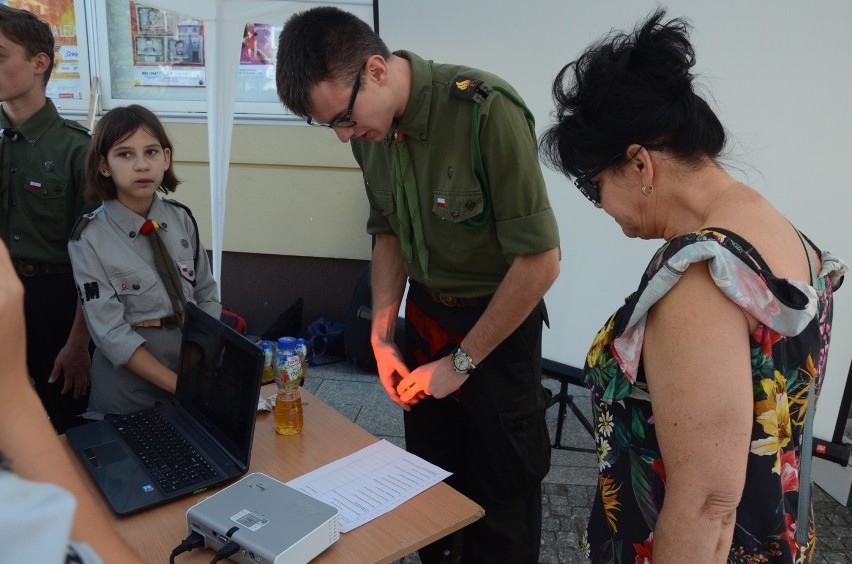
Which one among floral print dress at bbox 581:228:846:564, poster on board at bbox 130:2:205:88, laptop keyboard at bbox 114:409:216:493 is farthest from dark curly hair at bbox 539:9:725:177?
poster on board at bbox 130:2:205:88

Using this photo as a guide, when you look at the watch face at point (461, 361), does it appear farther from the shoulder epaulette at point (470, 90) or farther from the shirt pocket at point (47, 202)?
the shirt pocket at point (47, 202)

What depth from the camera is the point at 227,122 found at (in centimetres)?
332

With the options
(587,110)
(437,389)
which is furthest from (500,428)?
(587,110)

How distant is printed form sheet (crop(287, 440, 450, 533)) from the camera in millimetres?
1338

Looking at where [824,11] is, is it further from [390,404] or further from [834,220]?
[390,404]

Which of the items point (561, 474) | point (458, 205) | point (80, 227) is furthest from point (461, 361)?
point (561, 474)

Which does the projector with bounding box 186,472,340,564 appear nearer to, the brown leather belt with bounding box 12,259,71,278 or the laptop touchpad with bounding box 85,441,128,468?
the laptop touchpad with bounding box 85,441,128,468

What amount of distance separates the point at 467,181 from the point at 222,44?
2113 millimetres

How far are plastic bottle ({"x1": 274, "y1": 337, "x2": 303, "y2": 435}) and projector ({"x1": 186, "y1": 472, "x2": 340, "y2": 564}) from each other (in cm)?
41

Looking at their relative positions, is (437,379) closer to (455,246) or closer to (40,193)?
(455,246)

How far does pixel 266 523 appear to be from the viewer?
1148mm

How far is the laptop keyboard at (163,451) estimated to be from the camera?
1.40 m

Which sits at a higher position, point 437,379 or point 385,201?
point 385,201

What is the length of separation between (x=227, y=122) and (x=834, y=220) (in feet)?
9.02
